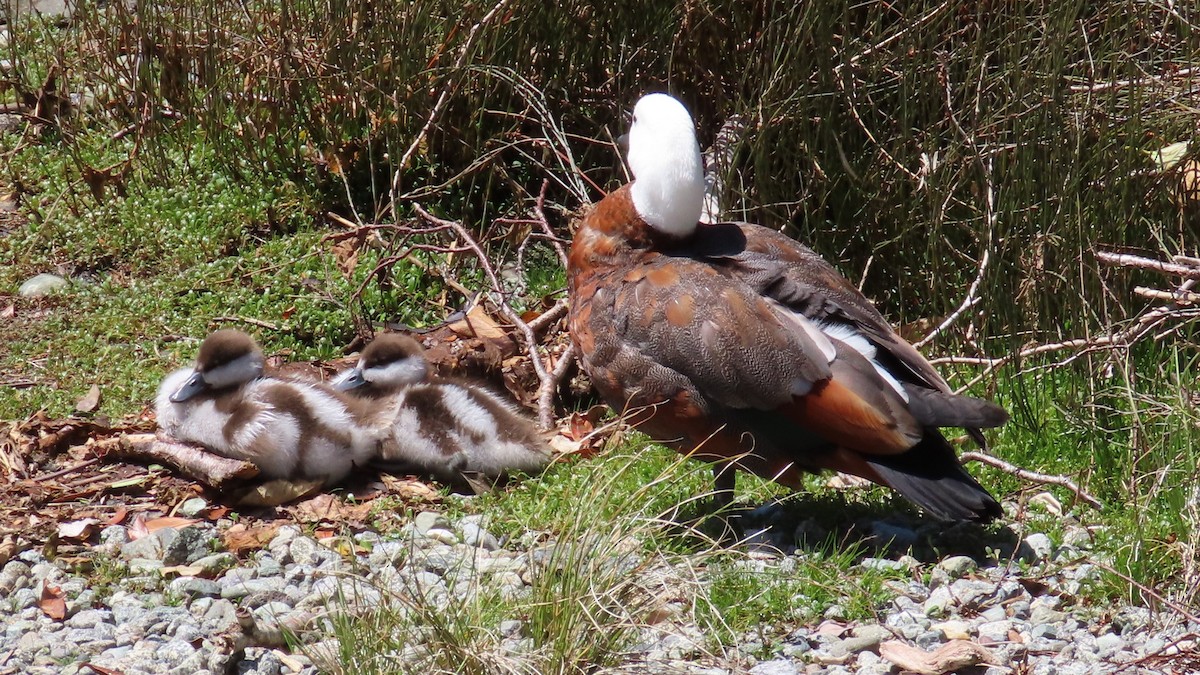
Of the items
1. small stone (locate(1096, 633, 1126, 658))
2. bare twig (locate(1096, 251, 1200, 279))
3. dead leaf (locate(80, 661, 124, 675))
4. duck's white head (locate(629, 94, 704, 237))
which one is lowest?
dead leaf (locate(80, 661, 124, 675))

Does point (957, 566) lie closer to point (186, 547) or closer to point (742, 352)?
point (742, 352)

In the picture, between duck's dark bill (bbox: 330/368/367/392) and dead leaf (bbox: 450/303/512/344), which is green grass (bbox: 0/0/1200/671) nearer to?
dead leaf (bbox: 450/303/512/344)

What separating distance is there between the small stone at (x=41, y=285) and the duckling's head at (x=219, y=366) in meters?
2.28

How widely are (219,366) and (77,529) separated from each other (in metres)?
0.91

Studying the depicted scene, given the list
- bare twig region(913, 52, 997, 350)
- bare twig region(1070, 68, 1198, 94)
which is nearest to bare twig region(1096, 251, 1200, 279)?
bare twig region(913, 52, 997, 350)

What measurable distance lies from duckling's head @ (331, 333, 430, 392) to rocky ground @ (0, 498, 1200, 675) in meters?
1.00

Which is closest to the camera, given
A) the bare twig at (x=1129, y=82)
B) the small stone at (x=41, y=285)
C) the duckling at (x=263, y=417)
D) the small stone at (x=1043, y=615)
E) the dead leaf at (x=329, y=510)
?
the small stone at (x=1043, y=615)

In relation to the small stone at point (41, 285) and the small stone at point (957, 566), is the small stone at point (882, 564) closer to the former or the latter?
the small stone at point (957, 566)

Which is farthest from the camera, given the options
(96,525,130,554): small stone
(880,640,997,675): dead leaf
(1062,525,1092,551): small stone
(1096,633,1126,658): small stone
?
(96,525,130,554): small stone

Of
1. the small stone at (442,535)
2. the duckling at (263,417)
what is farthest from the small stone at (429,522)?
the duckling at (263,417)

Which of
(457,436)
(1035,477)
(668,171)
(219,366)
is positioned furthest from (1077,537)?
(219,366)

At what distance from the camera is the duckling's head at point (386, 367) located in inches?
228

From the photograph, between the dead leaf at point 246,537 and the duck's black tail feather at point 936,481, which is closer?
the duck's black tail feather at point 936,481

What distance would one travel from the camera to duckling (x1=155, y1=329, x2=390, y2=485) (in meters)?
5.24
